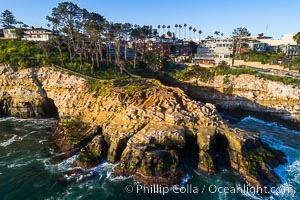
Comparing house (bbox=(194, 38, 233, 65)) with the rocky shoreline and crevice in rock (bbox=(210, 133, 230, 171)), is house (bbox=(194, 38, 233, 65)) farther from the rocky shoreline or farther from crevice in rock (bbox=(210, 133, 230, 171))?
crevice in rock (bbox=(210, 133, 230, 171))

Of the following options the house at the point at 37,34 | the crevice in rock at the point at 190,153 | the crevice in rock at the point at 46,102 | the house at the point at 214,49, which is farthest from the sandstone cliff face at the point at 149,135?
the house at the point at 214,49

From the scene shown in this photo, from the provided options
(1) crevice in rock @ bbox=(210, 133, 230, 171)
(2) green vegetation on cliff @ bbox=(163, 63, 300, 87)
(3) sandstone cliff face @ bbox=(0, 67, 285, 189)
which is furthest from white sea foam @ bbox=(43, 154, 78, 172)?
(2) green vegetation on cliff @ bbox=(163, 63, 300, 87)

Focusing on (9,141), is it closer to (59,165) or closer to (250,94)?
(59,165)

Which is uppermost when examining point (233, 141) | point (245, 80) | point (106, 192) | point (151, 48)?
point (151, 48)

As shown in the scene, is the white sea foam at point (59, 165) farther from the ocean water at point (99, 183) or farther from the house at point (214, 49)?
the house at point (214, 49)

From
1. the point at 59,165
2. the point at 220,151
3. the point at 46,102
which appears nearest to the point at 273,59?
the point at 220,151

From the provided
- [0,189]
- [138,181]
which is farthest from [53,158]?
[138,181]

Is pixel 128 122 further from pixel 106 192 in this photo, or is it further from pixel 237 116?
pixel 237 116
